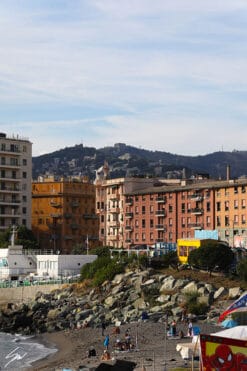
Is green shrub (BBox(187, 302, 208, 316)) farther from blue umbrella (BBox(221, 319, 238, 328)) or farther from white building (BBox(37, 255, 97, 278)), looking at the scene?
white building (BBox(37, 255, 97, 278))

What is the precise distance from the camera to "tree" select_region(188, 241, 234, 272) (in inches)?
3711

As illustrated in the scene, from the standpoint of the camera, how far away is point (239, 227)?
129000 millimetres

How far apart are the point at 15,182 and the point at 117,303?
74.2 m

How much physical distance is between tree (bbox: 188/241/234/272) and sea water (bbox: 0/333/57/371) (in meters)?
22.2

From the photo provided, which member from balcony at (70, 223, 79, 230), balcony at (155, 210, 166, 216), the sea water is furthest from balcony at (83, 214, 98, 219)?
the sea water

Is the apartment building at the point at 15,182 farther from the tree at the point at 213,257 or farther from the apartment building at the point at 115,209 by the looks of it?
the tree at the point at 213,257

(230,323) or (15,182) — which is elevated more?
(15,182)

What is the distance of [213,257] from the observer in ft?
309

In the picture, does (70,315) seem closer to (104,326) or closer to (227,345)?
(104,326)

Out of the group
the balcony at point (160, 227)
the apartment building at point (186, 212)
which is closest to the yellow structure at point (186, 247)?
the apartment building at point (186, 212)

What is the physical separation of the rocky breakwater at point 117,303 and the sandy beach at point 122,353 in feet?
12.6

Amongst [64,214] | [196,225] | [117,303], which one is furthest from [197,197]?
[64,214]

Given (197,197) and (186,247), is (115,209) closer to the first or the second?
(197,197)

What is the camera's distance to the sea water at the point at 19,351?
65312 millimetres
